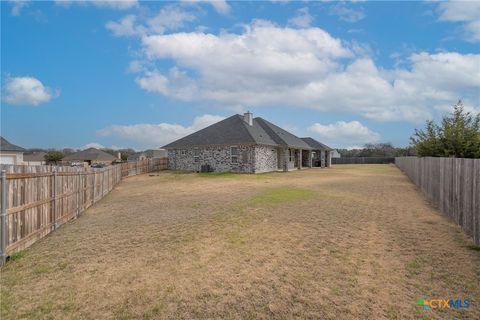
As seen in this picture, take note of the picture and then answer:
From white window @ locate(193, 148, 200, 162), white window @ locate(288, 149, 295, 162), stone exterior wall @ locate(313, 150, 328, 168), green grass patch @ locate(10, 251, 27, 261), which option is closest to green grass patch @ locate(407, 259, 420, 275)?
green grass patch @ locate(10, 251, 27, 261)

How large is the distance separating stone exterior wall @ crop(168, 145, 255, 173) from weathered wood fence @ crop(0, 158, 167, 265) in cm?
1800

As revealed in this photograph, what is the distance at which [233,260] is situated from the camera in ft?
18.3

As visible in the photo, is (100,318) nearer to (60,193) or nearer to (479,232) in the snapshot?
(60,193)

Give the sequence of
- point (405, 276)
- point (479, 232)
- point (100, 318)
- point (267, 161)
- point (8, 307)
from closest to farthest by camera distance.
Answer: point (100, 318)
point (8, 307)
point (405, 276)
point (479, 232)
point (267, 161)

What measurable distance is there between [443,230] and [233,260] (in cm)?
559

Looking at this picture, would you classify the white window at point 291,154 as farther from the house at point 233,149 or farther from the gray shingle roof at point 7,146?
the gray shingle roof at point 7,146

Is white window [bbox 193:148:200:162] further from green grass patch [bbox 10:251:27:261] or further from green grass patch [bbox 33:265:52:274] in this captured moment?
green grass patch [bbox 33:265:52:274]

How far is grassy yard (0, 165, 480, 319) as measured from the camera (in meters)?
3.94

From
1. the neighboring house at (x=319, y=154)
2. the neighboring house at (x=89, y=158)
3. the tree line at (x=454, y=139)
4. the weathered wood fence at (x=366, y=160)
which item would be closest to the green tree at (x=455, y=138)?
the tree line at (x=454, y=139)

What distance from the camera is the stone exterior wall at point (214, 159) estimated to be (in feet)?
92.0

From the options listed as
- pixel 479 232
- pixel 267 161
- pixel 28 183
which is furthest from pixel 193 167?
pixel 479 232

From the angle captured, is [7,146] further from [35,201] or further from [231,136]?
[35,201]

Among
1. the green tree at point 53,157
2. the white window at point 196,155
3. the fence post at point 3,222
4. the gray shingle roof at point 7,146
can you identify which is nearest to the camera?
the fence post at point 3,222

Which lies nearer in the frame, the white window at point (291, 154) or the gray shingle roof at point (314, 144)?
the white window at point (291, 154)
